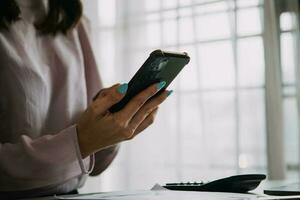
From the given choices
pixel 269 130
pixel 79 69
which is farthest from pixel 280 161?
pixel 79 69

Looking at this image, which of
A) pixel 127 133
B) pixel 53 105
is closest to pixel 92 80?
pixel 53 105

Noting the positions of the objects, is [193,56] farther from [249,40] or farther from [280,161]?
[280,161]

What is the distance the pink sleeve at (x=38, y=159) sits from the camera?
72cm

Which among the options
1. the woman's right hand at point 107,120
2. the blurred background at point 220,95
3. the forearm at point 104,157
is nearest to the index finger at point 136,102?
the woman's right hand at point 107,120

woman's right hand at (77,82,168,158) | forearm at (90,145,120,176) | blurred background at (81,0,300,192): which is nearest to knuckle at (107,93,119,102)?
woman's right hand at (77,82,168,158)

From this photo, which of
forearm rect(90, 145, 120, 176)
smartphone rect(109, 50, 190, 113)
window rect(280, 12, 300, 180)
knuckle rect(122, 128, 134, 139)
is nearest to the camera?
smartphone rect(109, 50, 190, 113)

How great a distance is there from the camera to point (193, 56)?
200cm

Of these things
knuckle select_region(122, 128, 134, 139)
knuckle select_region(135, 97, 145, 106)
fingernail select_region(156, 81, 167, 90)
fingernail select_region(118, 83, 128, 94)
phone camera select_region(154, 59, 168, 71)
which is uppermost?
phone camera select_region(154, 59, 168, 71)

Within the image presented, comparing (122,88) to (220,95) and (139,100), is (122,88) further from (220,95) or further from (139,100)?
(220,95)

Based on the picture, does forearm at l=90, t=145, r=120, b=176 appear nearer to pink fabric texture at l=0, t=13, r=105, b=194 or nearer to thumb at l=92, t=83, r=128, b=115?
pink fabric texture at l=0, t=13, r=105, b=194

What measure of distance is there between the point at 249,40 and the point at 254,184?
1244mm

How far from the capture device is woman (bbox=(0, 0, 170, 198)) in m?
0.72

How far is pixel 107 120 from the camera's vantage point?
2.31 feet

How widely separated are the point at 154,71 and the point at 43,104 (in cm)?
29
